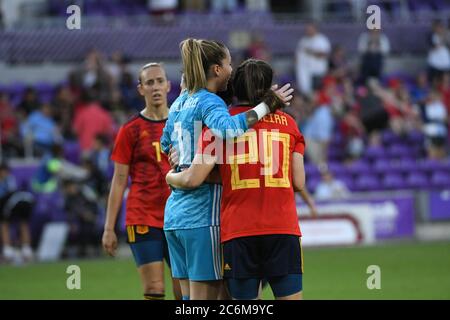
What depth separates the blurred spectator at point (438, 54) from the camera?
83.0 ft

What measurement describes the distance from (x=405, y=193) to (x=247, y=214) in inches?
572

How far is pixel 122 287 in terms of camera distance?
13.8m

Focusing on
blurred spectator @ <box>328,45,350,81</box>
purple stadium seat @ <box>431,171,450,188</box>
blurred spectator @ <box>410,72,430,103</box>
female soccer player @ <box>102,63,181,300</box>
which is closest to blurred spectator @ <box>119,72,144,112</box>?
blurred spectator @ <box>328,45,350,81</box>

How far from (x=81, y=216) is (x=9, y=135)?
3191 mm

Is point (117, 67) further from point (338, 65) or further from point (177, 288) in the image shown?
point (177, 288)

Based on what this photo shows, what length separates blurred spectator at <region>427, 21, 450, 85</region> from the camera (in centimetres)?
2531

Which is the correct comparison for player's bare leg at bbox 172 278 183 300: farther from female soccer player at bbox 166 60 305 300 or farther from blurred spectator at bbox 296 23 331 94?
blurred spectator at bbox 296 23 331 94

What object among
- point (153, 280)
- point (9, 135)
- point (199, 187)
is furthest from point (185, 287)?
point (9, 135)

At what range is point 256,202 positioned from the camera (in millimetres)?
7000

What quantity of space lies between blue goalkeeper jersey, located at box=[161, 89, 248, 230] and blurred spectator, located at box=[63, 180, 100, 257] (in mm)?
10665

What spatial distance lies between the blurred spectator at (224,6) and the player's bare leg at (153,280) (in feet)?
57.6

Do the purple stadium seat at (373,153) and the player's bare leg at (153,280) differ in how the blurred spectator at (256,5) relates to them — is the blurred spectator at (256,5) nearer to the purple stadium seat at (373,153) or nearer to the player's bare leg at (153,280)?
the purple stadium seat at (373,153)

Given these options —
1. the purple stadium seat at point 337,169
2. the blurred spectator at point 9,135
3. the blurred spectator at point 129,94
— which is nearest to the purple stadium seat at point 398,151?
the purple stadium seat at point 337,169
